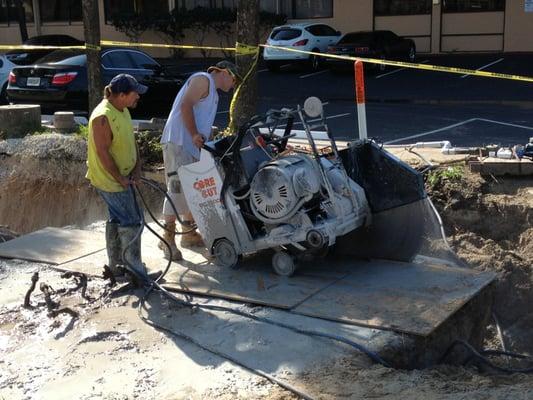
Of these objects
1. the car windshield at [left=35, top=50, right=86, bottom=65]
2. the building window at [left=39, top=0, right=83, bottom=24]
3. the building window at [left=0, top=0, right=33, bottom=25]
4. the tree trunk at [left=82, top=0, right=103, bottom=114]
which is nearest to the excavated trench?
the tree trunk at [left=82, top=0, right=103, bottom=114]

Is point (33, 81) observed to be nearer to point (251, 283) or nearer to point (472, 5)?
point (251, 283)

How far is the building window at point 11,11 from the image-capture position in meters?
33.7

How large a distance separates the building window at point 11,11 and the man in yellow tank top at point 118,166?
30890 millimetres

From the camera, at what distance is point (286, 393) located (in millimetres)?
4031

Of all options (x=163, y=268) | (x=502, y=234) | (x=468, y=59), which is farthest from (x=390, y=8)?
(x=163, y=268)

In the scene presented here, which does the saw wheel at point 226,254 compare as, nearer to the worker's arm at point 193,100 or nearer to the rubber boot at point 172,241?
the rubber boot at point 172,241

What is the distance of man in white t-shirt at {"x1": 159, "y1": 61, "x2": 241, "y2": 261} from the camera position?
5859mm

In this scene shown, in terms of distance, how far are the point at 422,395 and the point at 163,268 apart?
9.50ft

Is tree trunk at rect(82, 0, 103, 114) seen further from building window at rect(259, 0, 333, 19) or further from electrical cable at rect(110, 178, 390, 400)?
building window at rect(259, 0, 333, 19)

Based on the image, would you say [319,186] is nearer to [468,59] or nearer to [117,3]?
[468,59]

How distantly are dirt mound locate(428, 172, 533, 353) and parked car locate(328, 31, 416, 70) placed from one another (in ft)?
48.7

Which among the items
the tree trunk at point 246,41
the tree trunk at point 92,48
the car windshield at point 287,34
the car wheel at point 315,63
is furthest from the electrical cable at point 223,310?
the car windshield at point 287,34

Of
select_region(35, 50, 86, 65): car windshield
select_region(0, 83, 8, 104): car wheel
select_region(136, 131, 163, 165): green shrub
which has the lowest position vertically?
select_region(136, 131, 163, 165): green shrub

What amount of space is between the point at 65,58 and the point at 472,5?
17.3 meters
